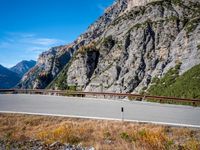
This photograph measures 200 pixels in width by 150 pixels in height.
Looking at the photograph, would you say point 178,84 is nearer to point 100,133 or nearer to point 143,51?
point 143,51

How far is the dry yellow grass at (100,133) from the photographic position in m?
12.6

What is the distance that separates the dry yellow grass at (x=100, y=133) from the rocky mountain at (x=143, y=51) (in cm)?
7522

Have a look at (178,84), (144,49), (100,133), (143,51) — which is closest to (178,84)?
(178,84)

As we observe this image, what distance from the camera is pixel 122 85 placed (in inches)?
4473

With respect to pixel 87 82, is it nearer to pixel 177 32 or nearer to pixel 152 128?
pixel 177 32

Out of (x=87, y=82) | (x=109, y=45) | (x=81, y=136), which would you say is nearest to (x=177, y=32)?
(x=109, y=45)

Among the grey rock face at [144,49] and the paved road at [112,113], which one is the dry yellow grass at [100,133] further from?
the grey rock face at [144,49]

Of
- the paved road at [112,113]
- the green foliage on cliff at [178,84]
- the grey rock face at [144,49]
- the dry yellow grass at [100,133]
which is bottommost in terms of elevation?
the dry yellow grass at [100,133]

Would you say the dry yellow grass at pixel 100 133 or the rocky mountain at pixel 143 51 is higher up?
the rocky mountain at pixel 143 51

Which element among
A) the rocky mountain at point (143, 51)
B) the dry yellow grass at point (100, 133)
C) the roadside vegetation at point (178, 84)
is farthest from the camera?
the rocky mountain at point (143, 51)

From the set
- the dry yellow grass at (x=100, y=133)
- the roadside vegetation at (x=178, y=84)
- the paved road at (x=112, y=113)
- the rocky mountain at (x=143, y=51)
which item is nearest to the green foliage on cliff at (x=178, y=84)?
the roadside vegetation at (x=178, y=84)

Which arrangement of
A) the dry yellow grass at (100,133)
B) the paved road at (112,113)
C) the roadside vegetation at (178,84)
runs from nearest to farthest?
the dry yellow grass at (100,133), the paved road at (112,113), the roadside vegetation at (178,84)

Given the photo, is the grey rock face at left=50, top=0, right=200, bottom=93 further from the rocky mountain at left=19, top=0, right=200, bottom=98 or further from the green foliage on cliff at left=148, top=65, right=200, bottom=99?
the green foliage on cliff at left=148, top=65, right=200, bottom=99

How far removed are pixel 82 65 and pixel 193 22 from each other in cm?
5605
